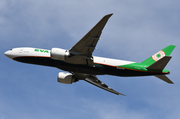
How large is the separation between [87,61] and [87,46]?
3802mm

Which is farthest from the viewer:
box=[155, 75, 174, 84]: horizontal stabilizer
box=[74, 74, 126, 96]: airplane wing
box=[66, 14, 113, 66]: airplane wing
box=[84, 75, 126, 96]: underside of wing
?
box=[84, 75, 126, 96]: underside of wing

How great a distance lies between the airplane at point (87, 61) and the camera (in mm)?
36594

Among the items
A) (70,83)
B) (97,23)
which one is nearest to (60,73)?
(70,83)

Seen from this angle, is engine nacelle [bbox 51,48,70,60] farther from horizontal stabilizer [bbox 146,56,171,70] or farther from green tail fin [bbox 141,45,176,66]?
green tail fin [bbox 141,45,176,66]

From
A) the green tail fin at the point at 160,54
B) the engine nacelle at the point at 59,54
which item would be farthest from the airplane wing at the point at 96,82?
the engine nacelle at the point at 59,54

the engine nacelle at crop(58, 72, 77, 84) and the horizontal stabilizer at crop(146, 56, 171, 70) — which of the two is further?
the engine nacelle at crop(58, 72, 77, 84)

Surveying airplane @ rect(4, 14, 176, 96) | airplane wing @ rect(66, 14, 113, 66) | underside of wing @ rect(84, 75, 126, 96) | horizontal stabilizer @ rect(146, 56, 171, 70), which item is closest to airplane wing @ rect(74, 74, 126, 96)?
underside of wing @ rect(84, 75, 126, 96)

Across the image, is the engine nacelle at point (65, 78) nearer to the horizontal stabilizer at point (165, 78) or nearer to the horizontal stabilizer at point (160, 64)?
the horizontal stabilizer at point (160, 64)

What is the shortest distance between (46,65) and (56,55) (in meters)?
4.68

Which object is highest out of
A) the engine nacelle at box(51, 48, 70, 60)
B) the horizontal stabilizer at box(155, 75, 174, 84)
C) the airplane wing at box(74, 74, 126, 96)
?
the engine nacelle at box(51, 48, 70, 60)

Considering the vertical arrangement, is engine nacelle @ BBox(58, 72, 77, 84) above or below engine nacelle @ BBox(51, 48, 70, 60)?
below

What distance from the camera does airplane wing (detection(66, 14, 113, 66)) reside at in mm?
31794

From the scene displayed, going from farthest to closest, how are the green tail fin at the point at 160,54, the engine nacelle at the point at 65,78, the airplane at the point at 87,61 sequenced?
the engine nacelle at the point at 65,78 < the green tail fin at the point at 160,54 < the airplane at the point at 87,61

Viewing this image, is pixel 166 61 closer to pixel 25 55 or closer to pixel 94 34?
pixel 94 34
